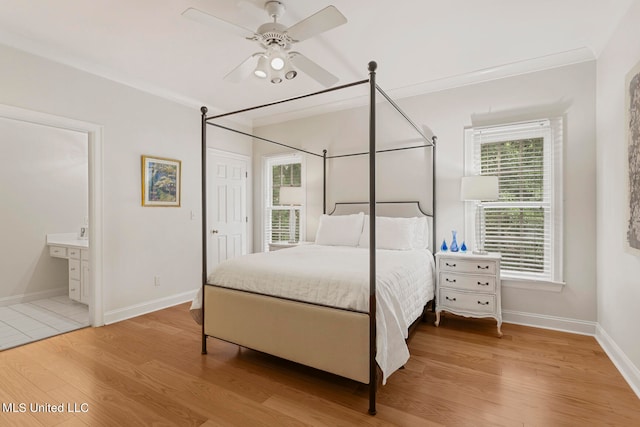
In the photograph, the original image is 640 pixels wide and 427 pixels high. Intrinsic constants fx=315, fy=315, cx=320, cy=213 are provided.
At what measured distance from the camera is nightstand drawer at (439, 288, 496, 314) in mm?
3102

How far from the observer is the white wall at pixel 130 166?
9.76 ft

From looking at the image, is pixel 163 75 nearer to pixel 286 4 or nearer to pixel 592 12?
pixel 286 4

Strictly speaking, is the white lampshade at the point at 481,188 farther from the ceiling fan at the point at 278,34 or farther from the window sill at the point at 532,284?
the ceiling fan at the point at 278,34

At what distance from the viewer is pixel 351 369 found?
2.00m

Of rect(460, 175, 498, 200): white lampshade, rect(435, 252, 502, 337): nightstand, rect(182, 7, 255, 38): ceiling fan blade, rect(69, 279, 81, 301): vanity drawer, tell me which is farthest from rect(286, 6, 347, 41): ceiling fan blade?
rect(69, 279, 81, 301): vanity drawer

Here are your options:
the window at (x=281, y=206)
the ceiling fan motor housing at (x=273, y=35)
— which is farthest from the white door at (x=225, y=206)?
the ceiling fan motor housing at (x=273, y=35)

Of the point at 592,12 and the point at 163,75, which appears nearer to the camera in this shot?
the point at 592,12

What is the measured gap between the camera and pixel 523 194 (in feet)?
11.1

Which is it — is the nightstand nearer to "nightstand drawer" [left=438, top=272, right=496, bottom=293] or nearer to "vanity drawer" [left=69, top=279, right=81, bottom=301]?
"nightstand drawer" [left=438, top=272, right=496, bottom=293]

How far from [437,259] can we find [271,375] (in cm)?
200

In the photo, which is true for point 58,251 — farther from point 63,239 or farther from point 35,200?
point 35,200

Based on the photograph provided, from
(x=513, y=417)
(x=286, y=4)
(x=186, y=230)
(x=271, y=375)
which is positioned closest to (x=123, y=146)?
(x=186, y=230)

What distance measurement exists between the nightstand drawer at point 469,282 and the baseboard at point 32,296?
5313 millimetres

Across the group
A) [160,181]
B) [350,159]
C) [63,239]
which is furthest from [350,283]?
[63,239]
